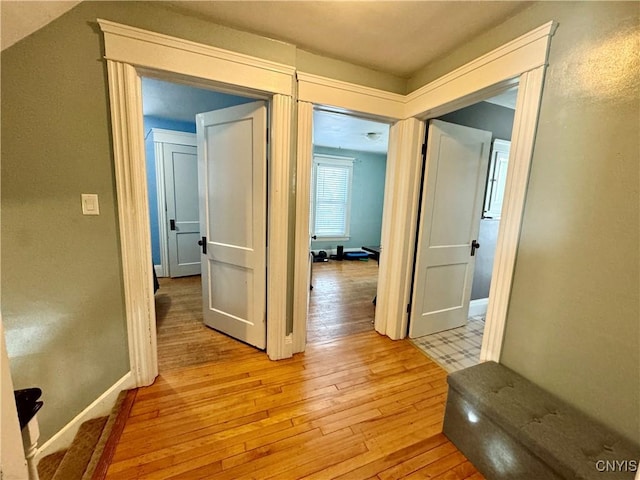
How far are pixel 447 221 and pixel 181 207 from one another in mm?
3813

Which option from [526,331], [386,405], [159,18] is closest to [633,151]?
[526,331]

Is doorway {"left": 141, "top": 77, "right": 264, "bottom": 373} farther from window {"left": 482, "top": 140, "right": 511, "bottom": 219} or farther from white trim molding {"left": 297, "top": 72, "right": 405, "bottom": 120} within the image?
window {"left": 482, "top": 140, "right": 511, "bottom": 219}

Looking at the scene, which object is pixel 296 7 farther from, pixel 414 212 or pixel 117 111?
pixel 414 212

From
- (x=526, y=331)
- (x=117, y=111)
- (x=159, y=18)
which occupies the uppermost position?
(x=159, y=18)

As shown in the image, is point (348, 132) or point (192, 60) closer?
point (192, 60)

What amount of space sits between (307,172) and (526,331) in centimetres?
172

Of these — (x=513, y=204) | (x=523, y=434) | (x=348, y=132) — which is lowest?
(x=523, y=434)

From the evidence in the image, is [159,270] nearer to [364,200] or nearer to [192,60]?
[192,60]

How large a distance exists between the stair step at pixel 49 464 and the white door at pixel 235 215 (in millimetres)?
1236

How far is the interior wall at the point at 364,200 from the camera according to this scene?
624 centimetres

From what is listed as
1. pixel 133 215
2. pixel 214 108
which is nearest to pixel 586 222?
pixel 133 215

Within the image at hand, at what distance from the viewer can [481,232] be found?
3.00m

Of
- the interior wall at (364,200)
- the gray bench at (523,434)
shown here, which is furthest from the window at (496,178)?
the interior wall at (364,200)

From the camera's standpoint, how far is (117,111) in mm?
1509
